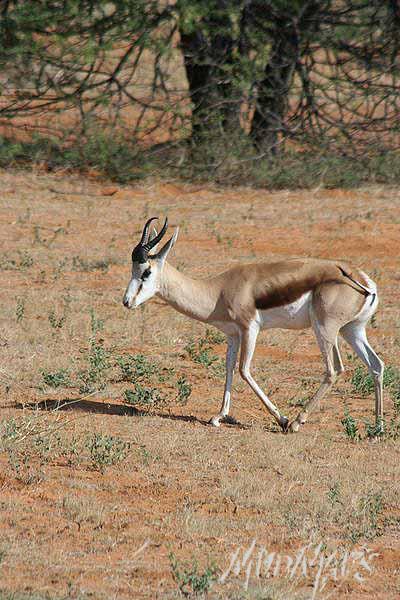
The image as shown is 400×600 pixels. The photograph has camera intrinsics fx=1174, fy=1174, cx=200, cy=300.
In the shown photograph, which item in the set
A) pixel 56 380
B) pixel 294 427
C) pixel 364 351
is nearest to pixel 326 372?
pixel 364 351

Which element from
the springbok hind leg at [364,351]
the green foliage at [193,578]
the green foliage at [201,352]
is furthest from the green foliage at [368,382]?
the green foliage at [193,578]

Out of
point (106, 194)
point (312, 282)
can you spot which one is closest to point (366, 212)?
point (106, 194)

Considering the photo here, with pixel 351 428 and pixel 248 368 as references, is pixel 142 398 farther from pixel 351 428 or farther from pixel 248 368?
pixel 351 428

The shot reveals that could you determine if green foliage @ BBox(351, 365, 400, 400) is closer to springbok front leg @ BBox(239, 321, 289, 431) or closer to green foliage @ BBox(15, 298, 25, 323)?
springbok front leg @ BBox(239, 321, 289, 431)

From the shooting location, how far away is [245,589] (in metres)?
5.56

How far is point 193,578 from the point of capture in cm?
543

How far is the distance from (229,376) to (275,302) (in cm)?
68

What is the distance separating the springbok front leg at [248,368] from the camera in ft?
28.9

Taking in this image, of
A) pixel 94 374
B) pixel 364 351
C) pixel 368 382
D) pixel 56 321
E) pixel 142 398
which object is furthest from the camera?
pixel 56 321

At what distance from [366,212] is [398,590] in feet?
39.4

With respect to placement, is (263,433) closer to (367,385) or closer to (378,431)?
(378,431)

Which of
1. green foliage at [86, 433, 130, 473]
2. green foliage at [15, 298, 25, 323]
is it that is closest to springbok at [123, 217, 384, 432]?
green foliage at [86, 433, 130, 473]

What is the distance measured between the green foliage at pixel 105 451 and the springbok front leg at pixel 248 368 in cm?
130

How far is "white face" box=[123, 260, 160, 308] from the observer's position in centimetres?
895
